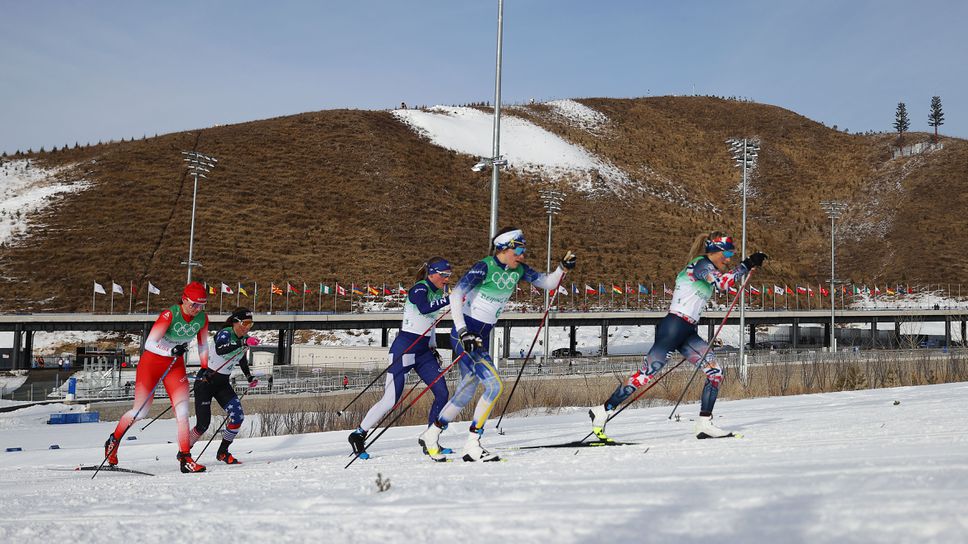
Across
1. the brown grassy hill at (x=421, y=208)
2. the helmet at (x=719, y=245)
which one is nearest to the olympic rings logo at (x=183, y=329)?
the helmet at (x=719, y=245)

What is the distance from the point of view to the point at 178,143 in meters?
104

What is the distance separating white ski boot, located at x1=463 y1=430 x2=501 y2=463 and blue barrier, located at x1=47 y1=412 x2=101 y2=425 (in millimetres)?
22864

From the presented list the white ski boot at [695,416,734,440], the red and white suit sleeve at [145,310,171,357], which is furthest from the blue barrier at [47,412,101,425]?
the white ski boot at [695,416,734,440]

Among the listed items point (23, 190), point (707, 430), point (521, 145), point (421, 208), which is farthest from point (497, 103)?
point (521, 145)

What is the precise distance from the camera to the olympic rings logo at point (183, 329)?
8875mm

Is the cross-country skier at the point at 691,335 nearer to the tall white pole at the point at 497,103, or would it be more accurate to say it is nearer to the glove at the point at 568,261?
the glove at the point at 568,261

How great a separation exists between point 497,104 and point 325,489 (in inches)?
642

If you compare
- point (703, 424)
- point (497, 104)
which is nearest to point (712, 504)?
point (703, 424)

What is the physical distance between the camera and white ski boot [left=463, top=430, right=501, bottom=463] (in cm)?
705

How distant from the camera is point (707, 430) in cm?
795

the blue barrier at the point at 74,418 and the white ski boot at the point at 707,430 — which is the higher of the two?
the white ski boot at the point at 707,430

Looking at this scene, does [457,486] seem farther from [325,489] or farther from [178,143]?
[178,143]

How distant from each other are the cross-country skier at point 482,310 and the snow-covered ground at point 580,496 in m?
0.63

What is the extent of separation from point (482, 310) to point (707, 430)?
2674 millimetres
